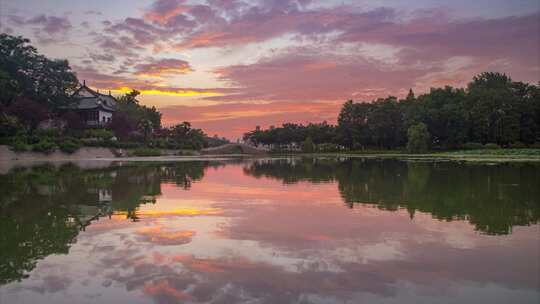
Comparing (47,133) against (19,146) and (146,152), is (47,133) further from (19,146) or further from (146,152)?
(146,152)

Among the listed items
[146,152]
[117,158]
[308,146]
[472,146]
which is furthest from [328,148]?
[117,158]

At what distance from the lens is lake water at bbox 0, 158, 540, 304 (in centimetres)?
508

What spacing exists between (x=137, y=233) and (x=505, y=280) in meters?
6.59

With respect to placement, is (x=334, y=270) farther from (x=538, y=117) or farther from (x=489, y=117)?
(x=538, y=117)

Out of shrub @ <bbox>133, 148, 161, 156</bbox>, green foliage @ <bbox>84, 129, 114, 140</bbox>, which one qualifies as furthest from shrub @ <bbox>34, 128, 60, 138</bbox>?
shrub @ <bbox>133, 148, 161, 156</bbox>

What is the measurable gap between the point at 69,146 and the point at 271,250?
5037 centimetres

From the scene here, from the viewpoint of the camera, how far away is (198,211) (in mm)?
11141

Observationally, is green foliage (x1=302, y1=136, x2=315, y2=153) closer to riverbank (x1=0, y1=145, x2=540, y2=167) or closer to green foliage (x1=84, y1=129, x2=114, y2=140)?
riverbank (x1=0, y1=145, x2=540, y2=167)

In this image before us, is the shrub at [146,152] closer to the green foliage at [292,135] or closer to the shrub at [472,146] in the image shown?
the green foliage at [292,135]

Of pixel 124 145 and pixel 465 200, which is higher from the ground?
pixel 124 145

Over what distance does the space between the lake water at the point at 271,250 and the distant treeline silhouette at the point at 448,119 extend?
2359 inches

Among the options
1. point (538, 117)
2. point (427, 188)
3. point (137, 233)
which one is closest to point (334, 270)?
point (137, 233)

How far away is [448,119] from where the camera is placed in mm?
70125

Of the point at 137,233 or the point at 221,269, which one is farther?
the point at 137,233
